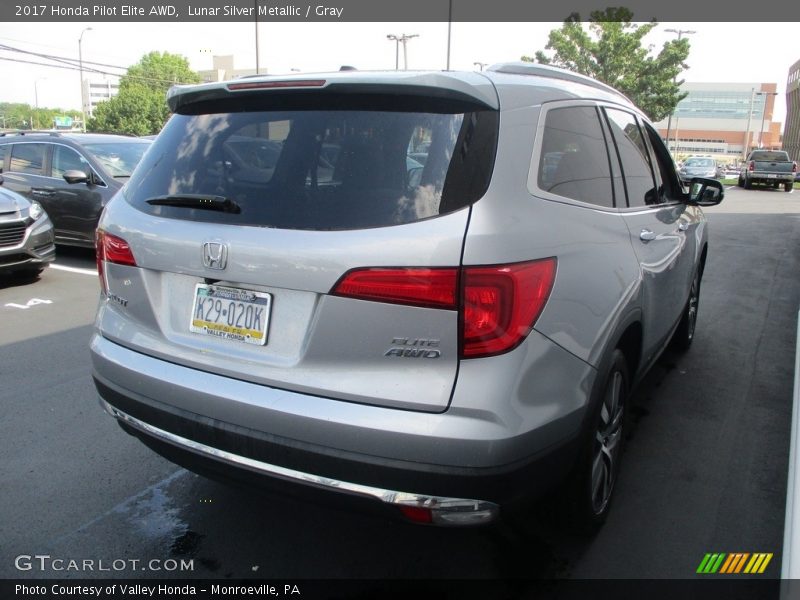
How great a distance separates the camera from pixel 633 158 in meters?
3.51

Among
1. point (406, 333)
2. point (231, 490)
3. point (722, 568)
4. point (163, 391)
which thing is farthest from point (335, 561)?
point (722, 568)

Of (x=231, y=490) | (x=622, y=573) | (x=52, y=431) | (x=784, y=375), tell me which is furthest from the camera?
(x=784, y=375)

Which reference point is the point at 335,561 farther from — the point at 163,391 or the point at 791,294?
the point at 791,294

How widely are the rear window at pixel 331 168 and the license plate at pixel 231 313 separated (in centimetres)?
25

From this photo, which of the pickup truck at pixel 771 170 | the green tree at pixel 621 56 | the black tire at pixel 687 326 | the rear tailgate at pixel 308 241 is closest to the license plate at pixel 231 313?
the rear tailgate at pixel 308 241

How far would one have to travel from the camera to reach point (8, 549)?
2.83 metres

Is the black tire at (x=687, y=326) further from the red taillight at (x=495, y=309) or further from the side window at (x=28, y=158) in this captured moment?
the side window at (x=28, y=158)

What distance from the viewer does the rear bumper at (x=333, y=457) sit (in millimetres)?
2061

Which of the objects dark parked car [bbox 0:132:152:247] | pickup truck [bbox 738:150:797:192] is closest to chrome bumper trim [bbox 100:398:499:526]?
dark parked car [bbox 0:132:152:247]

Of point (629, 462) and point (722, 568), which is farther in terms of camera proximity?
point (629, 462)

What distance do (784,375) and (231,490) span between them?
161 inches

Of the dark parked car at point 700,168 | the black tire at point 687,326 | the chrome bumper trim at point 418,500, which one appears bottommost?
the black tire at point 687,326

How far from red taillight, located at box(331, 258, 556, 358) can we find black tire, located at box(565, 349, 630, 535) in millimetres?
614

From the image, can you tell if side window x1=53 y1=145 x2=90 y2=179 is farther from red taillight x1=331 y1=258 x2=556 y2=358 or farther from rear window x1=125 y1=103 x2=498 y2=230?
red taillight x1=331 y1=258 x2=556 y2=358
